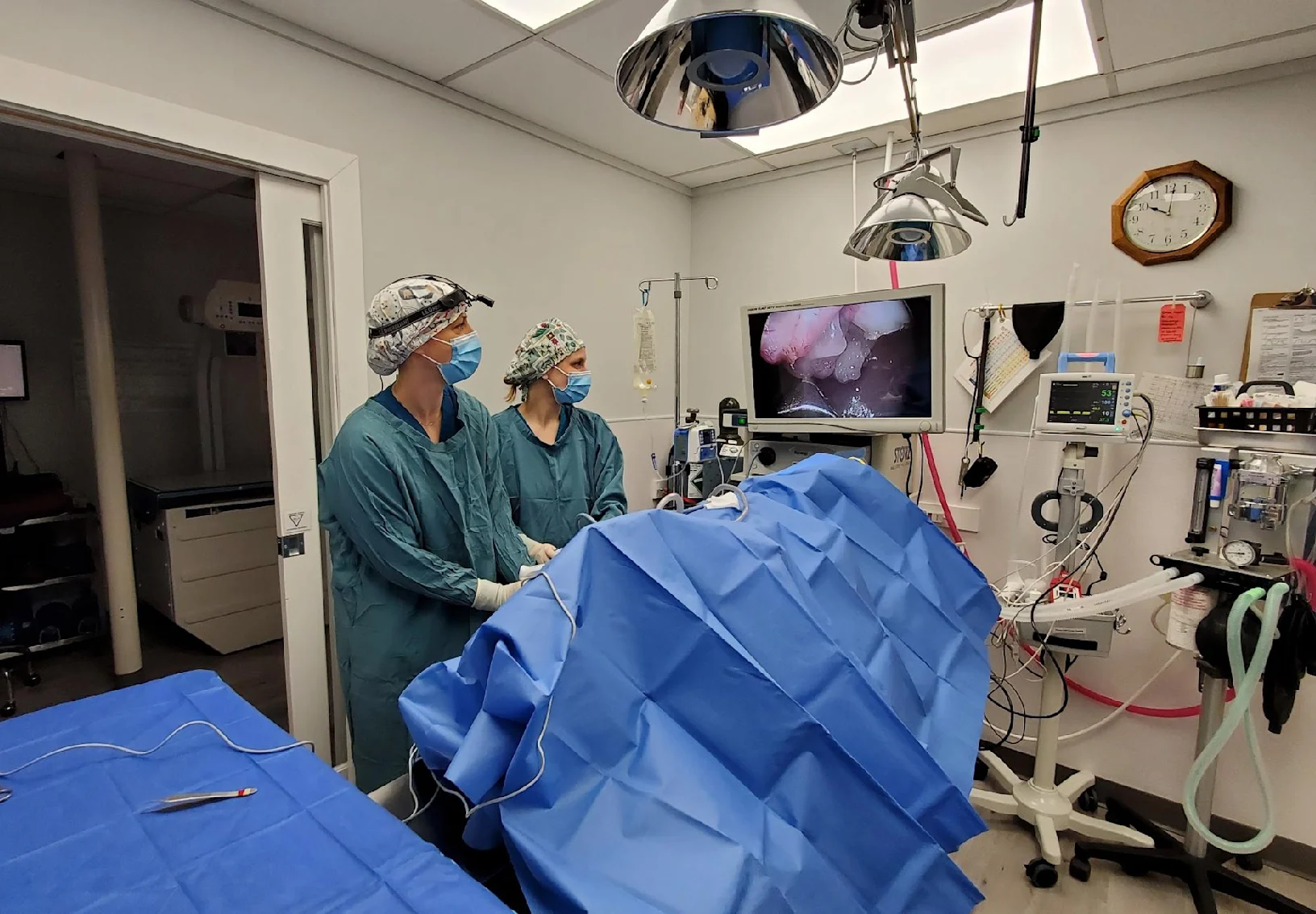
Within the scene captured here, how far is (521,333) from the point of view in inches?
104

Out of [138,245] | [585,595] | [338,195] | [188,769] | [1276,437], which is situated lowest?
[188,769]

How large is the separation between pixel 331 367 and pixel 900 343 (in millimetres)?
1854

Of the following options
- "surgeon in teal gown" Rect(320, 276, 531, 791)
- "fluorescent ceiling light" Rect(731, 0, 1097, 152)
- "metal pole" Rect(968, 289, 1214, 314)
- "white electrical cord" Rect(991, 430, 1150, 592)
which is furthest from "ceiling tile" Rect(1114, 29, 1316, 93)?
"surgeon in teal gown" Rect(320, 276, 531, 791)

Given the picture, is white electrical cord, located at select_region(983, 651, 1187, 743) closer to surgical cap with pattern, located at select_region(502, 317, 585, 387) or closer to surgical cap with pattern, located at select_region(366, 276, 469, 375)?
surgical cap with pattern, located at select_region(502, 317, 585, 387)

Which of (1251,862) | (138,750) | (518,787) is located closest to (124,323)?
(138,750)

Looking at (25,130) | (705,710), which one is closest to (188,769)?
(705,710)

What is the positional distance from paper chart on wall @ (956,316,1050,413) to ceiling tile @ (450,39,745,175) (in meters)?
1.35

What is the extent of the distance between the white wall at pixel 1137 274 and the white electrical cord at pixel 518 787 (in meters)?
2.31

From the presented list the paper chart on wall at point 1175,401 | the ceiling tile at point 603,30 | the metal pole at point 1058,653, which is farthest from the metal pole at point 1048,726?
the ceiling tile at point 603,30

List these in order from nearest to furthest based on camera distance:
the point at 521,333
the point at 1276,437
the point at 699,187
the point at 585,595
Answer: the point at 585,595, the point at 1276,437, the point at 521,333, the point at 699,187

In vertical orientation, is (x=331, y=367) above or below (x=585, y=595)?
above

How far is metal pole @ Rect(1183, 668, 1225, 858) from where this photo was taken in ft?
6.24

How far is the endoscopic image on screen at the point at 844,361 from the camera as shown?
83.8 inches

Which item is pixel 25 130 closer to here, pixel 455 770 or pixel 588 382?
pixel 588 382
